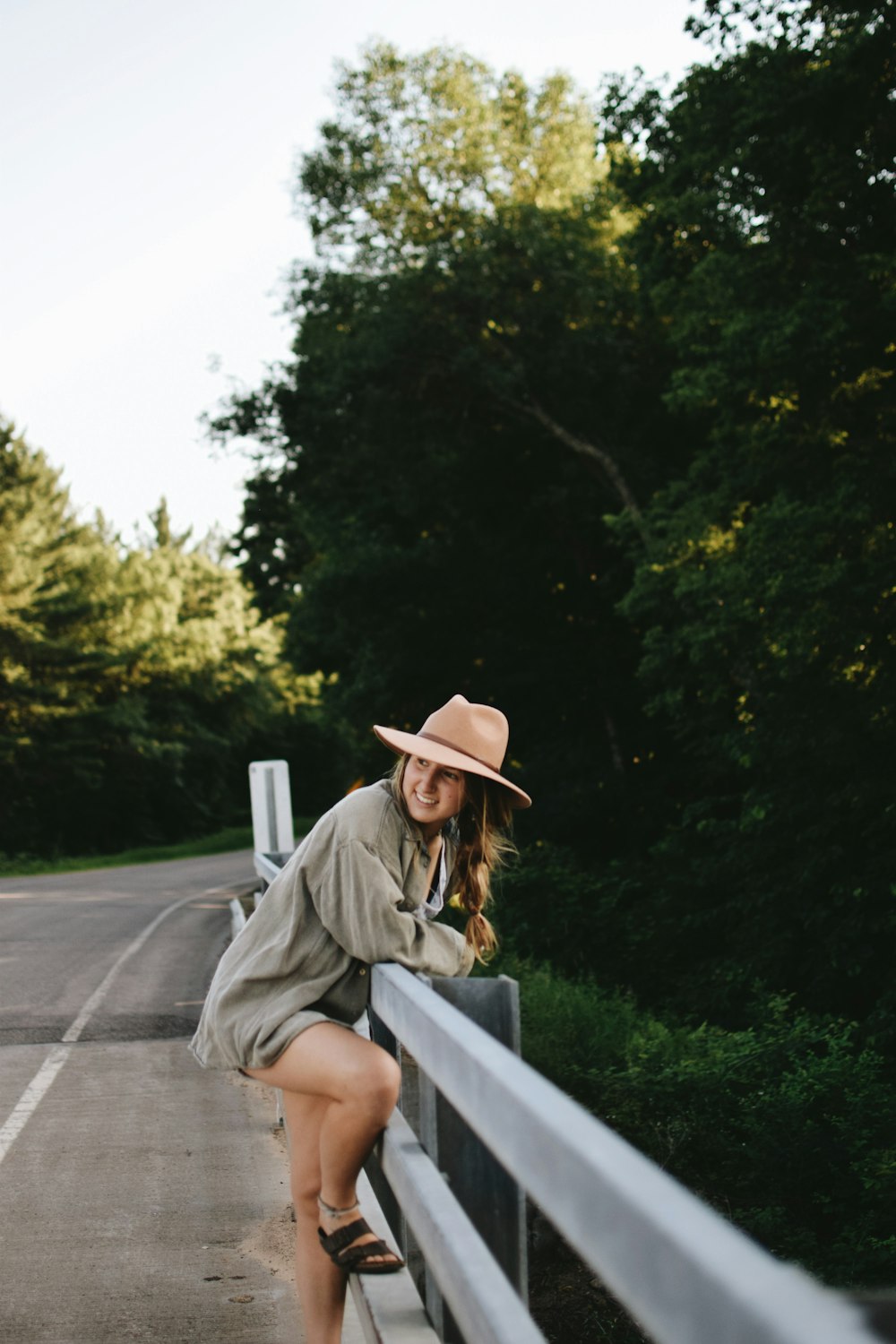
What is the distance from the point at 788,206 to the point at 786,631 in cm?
630

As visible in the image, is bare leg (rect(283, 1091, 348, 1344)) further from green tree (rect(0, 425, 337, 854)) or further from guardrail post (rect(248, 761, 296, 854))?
green tree (rect(0, 425, 337, 854))

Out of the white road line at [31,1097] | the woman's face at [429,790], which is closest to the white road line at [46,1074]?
the white road line at [31,1097]

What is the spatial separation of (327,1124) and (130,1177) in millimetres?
3533

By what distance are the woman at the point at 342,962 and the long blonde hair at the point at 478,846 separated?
0.5 inches

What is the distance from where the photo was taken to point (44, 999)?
12.0m

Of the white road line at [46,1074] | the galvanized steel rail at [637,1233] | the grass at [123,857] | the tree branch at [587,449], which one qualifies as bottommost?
the grass at [123,857]

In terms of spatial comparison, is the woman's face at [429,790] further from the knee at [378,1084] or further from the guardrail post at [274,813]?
the guardrail post at [274,813]

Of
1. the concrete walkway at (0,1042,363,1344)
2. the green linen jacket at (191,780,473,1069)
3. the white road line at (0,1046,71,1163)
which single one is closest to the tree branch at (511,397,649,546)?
the white road line at (0,1046,71,1163)

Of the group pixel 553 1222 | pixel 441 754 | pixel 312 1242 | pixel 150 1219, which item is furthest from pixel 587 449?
pixel 553 1222

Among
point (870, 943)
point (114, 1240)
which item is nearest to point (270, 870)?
point (114, 1240)

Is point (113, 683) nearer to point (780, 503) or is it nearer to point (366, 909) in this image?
point (780, 503)

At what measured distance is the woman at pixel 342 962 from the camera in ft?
10.3

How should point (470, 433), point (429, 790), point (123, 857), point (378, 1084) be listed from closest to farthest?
point (378, 1084) → point (429, 790) → point (470, 433) → point (123, 857)

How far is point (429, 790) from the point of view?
133 inches
